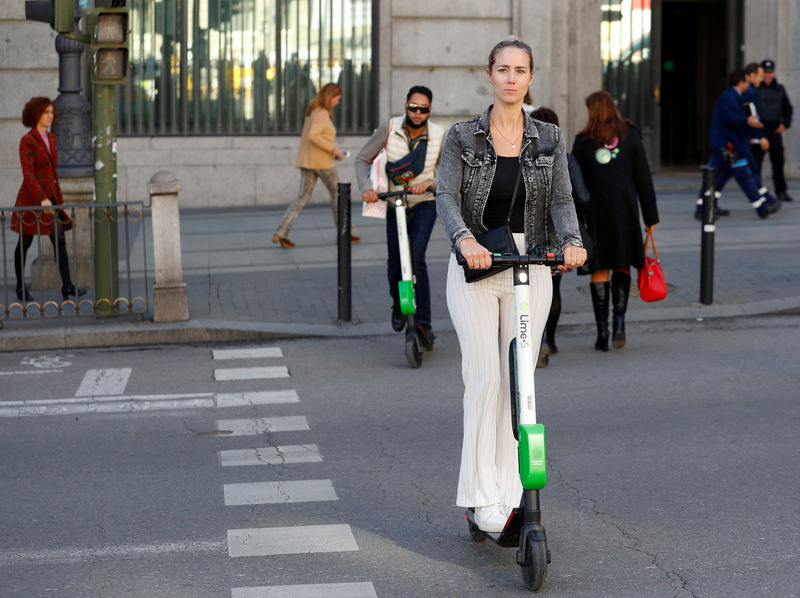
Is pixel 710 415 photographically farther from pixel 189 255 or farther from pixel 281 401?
pixel 189 255

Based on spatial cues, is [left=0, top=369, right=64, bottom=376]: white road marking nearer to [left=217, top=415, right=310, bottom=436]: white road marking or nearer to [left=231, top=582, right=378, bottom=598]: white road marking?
[left=217, top=415, right=310, bottom=436]: white road marking

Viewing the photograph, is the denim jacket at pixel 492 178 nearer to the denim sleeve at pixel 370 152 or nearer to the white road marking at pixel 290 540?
the white road marking at pixel 290 540

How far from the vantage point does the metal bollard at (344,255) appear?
10.6 metres

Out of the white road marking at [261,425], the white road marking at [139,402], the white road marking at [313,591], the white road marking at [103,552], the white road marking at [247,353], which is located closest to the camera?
the white road marking at [313,591]

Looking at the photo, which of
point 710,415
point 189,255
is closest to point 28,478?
point 710,415

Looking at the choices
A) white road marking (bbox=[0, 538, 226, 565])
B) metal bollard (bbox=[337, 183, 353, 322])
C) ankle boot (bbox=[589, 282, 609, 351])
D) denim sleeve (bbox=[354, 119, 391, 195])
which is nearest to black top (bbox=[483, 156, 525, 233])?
white road marking (bbox=[0, 538, 226, 565])

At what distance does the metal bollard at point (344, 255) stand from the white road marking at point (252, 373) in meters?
1.52

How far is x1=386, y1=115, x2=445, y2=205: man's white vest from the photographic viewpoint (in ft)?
29.8

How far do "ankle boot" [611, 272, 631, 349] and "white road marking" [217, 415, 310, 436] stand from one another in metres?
2.79

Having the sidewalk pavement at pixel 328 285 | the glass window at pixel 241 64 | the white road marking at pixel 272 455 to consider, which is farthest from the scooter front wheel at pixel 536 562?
the glass window at pixel 241 64

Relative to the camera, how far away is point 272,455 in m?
6.77

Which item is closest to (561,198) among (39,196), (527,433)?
(527,433)

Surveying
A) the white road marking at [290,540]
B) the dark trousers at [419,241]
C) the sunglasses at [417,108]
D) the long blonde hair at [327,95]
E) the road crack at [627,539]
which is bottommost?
the white road marking at [290,540]

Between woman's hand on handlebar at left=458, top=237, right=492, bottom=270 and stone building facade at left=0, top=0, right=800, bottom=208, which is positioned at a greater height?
stone building facade at left=0, top=0, right=800, bottom=208
